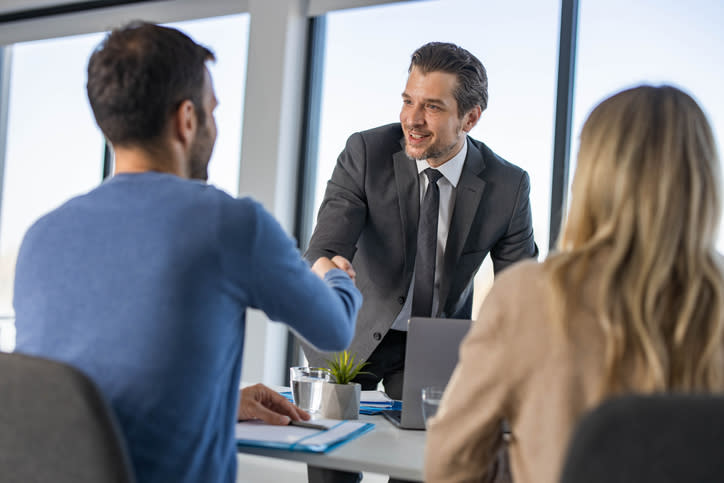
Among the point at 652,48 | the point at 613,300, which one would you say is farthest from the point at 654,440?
the point at 652,48

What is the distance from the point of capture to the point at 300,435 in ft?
4.57

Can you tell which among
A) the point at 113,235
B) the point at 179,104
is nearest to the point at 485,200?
the point at 179,104

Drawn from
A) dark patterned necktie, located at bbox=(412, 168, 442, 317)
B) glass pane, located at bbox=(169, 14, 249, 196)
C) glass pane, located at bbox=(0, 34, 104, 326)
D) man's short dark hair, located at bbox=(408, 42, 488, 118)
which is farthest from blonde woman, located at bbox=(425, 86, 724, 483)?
glass pane, located at bbox=(0, 34, 104, 326)

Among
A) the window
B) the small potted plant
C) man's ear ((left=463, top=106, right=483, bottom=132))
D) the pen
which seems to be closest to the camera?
the pen

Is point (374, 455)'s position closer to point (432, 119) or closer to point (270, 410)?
point (270, 410)

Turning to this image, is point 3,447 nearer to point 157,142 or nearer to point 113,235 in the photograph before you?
point 113,235

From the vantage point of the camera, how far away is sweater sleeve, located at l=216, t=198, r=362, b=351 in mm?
1163

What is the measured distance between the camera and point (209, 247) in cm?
114

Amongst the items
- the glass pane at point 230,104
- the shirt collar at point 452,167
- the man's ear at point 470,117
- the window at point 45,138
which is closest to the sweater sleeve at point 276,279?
the shirt collar at point 452,167

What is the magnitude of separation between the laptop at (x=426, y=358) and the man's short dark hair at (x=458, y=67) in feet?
3.85

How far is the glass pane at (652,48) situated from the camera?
3.23 metres

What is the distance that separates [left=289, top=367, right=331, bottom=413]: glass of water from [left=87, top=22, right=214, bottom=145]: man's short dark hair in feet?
2.25

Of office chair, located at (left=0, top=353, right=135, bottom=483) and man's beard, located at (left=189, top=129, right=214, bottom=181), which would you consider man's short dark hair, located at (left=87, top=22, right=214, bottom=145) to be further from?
office chair, located at (left=0, top=353, right=135, bottom=483)

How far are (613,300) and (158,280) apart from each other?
69 cm
